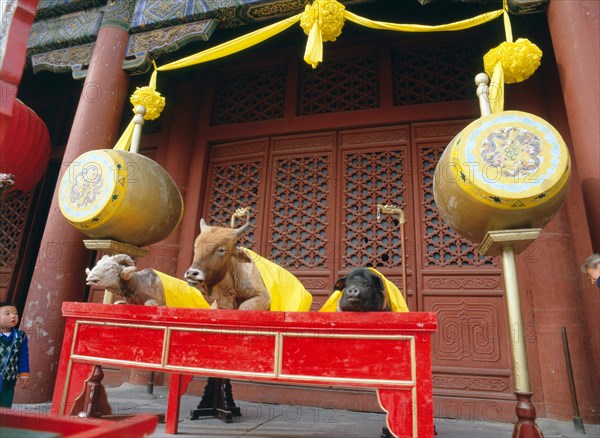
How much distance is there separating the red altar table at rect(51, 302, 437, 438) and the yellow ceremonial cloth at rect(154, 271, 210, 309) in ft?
1.49

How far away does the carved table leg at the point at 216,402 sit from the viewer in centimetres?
324

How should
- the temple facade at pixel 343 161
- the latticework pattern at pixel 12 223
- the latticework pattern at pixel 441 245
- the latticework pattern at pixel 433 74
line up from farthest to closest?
the latticework pattern at pixel 12 223
the latticework pattern at pixel 433 74
the latticework pattern at pixel 441 245
the temple facade at pixel 343 161

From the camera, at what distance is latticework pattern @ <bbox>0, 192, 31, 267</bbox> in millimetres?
5840

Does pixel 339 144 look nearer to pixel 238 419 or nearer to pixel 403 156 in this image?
pixel 403 156

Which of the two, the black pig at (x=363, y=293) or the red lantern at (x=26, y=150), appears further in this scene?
the red lantern at (x=26, y=150)

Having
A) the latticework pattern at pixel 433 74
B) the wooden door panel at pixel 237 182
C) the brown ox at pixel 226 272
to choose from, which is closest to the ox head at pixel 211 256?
the brown ox at pixel 226 272

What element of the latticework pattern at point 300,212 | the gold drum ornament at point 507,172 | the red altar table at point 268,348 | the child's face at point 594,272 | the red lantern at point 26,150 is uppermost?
the red lantern at point 26,150

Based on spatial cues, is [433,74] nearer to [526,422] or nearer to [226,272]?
[226,272]

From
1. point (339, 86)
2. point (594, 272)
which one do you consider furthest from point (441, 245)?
point (339, 86)

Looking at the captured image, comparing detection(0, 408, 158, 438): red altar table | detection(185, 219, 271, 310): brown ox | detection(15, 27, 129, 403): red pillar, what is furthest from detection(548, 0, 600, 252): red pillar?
detection(15, 27, 129, 403): red pillar

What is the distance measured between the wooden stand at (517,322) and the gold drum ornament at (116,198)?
7.54 feet

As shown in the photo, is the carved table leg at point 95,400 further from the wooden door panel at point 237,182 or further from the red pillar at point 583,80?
the red pillar at point 583,80

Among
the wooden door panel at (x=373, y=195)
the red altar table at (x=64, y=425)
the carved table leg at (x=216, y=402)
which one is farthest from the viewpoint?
the wooden door panel at (x=373, y=195)

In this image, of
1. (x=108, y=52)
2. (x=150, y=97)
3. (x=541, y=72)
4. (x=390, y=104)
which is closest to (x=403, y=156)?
(x=390, y=104)
